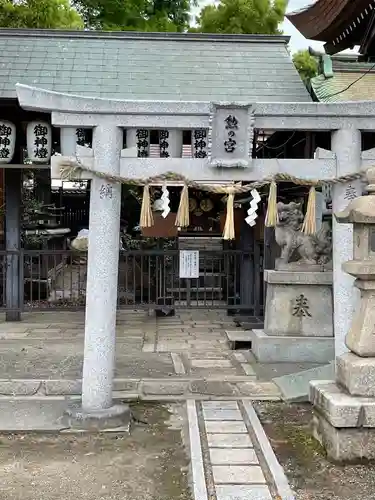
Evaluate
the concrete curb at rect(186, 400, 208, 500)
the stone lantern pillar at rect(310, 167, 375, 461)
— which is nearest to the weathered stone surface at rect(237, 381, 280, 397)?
the concrete curb at rect(186, 400, 208, 500)

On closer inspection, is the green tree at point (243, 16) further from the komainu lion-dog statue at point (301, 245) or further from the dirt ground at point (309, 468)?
the dirt ground at point (309, 468)

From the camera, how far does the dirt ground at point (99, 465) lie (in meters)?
4.39

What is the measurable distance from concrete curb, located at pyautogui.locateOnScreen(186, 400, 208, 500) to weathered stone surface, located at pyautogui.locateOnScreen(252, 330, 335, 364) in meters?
2.42

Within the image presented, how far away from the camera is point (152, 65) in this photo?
12.0 metres

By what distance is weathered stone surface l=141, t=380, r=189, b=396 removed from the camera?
6.88 meters

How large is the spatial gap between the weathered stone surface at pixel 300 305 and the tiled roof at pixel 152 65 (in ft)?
12.0

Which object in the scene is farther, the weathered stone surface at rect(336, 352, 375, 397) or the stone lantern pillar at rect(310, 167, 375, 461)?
the weathered stone surface at rect(336, 352, 375, 397)

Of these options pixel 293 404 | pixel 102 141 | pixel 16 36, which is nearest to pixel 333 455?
pixel 293 404

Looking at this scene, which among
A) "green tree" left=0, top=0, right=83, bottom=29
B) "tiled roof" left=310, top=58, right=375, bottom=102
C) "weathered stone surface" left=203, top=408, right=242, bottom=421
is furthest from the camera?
"green tree" left=0, top=0, right=83, bottom=29

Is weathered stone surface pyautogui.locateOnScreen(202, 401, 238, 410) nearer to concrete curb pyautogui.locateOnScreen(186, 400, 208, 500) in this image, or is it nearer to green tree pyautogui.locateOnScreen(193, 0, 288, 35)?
concrete curb pyautogui.locateOnScreen(186, 400, 208, 500)

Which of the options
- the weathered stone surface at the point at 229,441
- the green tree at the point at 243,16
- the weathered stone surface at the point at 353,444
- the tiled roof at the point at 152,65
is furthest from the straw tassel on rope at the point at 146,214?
the green tree at the point at 243,16

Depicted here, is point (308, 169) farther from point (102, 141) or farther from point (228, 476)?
point (228, 476)

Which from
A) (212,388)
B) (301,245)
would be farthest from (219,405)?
(301,245)

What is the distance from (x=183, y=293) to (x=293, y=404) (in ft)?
22.6
